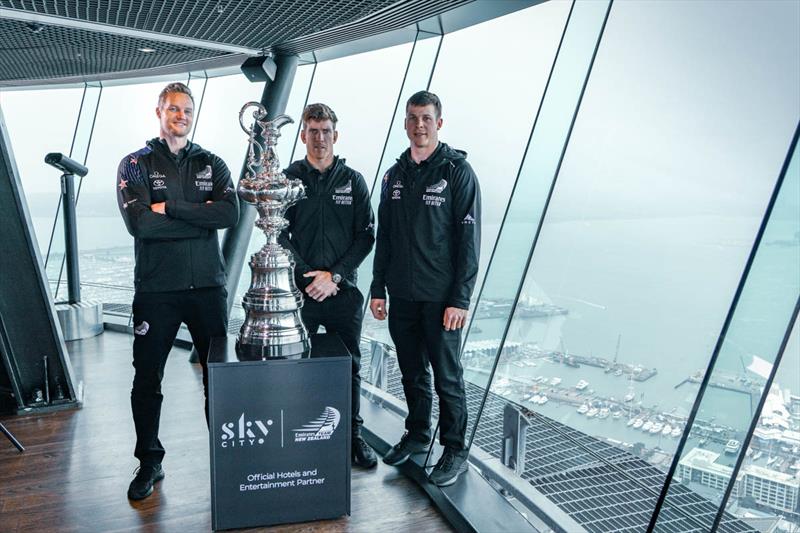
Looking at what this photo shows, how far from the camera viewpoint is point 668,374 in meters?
2.35

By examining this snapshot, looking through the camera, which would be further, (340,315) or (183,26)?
(183,26)

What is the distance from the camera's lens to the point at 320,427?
7.84ft

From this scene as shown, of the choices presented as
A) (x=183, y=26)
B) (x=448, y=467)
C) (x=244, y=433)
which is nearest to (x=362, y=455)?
(x=448, y=467)

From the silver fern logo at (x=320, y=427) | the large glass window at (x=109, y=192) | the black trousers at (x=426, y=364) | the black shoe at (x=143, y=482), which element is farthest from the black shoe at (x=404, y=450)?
the large glass window at (x=109, y=192)

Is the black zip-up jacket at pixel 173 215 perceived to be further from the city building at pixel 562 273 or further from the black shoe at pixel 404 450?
the black shoe at pixel 404 450

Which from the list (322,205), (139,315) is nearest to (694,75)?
(322,205)

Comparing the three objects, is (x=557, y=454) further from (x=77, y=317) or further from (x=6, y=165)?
(x=77, y=317)

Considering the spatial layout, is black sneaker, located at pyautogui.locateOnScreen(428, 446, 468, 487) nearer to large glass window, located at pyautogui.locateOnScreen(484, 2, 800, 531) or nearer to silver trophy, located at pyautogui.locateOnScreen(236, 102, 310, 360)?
large glass window, located at pyautogui.locateOnScreen(484, 2, 800, 531)

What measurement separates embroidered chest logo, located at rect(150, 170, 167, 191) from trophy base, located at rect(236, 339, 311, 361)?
77cm

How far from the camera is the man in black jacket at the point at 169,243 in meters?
2.57

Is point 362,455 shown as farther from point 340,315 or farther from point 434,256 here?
point 434,256

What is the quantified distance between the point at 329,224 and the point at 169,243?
2.27 ft

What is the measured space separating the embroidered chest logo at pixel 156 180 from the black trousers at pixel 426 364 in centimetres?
111

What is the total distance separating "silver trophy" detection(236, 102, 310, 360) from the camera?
2340mm
